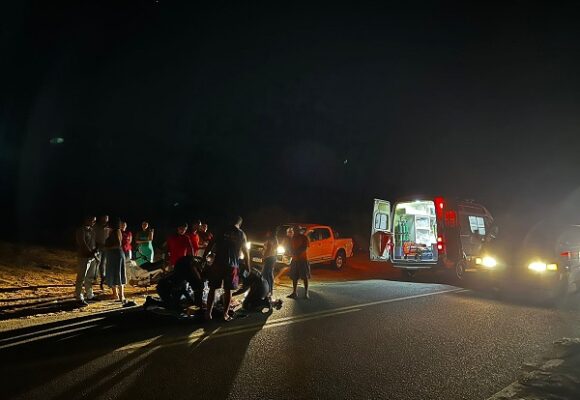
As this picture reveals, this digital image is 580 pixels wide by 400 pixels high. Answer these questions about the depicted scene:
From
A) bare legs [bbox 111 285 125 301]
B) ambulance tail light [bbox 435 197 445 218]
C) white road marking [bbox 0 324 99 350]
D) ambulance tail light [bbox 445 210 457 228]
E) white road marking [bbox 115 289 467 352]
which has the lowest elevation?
white road marking [bbox 0 324 99 350]

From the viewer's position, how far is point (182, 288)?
7.53 meters

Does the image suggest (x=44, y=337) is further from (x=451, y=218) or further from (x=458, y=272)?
(x=458, y=272)

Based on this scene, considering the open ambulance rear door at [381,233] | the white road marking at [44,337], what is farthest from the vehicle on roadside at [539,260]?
the white road marking at [44,337]

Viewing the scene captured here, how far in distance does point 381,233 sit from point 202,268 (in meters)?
8.12

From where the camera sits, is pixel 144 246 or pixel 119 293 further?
pixel 144 246

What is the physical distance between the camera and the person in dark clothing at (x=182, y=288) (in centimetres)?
746

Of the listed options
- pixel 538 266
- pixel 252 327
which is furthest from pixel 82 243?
pixel 538 266

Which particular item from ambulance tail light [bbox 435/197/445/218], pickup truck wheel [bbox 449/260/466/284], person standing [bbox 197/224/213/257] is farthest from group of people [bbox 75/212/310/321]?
pickup truck wheel [bbox 449/260/466/284]

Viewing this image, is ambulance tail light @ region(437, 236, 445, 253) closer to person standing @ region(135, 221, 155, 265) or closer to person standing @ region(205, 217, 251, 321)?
person standing @ region(205, 217, 251, 321)


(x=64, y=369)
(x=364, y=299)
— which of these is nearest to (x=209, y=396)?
(x=64, y=369)

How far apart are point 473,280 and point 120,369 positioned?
39.9ft

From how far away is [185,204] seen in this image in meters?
39.5

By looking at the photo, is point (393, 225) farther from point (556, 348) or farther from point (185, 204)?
point (185, 204)

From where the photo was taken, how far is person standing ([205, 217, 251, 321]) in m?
7.27
